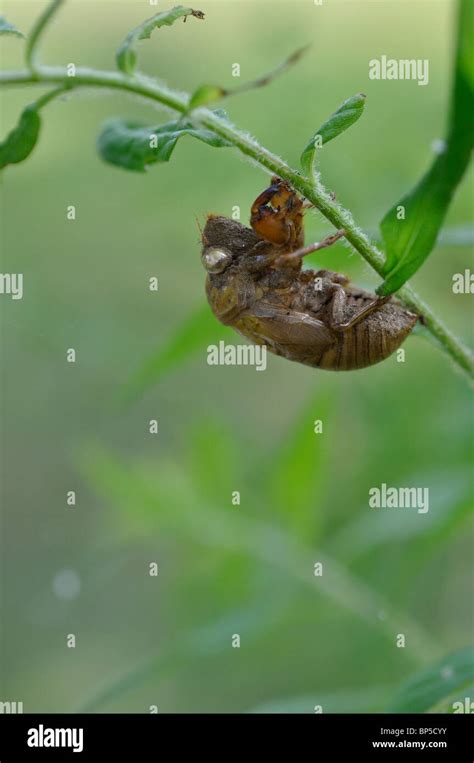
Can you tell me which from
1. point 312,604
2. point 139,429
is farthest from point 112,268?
point 312,604

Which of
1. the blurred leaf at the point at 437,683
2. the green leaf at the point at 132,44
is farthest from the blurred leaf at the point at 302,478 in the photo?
the green leaf at the point at 132,44

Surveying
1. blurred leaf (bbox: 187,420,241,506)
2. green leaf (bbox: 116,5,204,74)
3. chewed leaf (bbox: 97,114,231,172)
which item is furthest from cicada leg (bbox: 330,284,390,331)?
blurred leaf (bbox: 187,420,241,506)

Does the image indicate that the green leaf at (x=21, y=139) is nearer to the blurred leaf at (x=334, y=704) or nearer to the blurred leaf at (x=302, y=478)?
the blurred leaf at (x=334, y=704)
